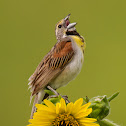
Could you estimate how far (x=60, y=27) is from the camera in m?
3.05

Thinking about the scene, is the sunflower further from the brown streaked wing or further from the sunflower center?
the brown streaked wing

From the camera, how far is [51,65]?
274 centimetres

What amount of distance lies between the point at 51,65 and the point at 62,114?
3.51 ft

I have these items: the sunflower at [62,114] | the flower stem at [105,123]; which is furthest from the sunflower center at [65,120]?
the flower stem at [105,123]

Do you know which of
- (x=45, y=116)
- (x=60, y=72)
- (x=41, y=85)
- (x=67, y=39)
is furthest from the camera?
(x=67, y=39)

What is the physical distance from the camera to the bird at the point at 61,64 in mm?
2625

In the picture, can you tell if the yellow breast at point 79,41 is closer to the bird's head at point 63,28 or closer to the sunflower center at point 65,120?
the bird's head at point 63,28

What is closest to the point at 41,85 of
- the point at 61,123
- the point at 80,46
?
the point at 80,46

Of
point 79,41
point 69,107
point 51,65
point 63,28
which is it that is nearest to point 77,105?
point 69,107

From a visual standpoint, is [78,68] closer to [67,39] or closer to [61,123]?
[67,39]

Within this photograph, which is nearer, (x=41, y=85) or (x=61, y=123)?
(x=61, y=123)

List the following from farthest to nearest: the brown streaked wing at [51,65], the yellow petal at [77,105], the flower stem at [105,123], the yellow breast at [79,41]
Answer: the yellow breast at [79,41], the brown streaked wing at [51,65], the flower stem at [105,123], the yellow petal at [77,105]

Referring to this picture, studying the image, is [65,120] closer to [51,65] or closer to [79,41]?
[51,65]

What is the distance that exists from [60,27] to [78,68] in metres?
0.48
